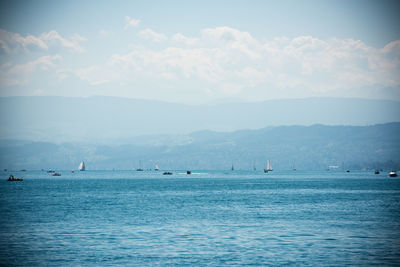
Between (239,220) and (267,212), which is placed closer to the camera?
(239,220)

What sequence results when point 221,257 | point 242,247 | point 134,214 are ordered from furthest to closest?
point 134,214, point 242,247, point 221,257

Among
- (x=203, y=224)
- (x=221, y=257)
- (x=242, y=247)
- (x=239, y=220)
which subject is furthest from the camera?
(x=239, y=220)

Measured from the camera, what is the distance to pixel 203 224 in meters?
68.2

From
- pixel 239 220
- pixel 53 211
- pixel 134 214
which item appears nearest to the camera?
pixel 239 220

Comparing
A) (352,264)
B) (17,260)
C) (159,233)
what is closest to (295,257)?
(352,264)

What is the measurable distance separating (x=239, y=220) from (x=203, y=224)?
6.81 m

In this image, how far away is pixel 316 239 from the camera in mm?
54219

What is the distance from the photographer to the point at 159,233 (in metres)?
59.9

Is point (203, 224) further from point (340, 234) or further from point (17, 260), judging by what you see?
point (17, 260)

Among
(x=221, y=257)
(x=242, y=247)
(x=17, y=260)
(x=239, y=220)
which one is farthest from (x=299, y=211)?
(x=17, y=260)

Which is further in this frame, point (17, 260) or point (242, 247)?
point (242, 247)

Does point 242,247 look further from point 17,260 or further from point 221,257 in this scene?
point 17,260

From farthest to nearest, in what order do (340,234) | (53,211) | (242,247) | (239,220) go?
(53,211), (239,220), (340,234), (242,247)

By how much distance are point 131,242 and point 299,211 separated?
39.7 metres
